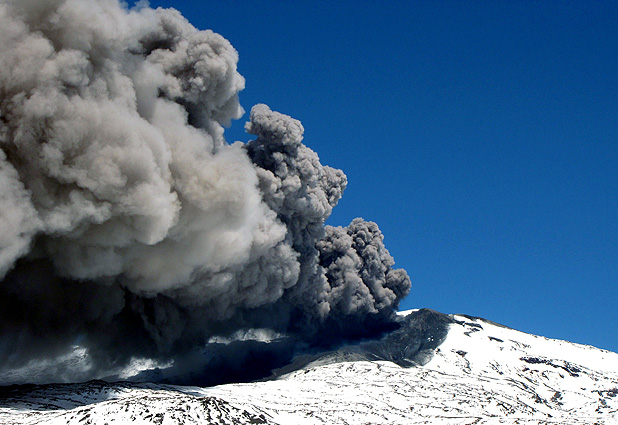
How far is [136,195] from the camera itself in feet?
132

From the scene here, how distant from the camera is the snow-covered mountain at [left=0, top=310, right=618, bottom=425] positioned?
37.1m

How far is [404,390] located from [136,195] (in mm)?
34286

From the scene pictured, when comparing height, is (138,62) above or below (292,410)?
above

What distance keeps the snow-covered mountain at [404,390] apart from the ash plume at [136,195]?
21.8ft

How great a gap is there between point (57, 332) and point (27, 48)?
21.1 m

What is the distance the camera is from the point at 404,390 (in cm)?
6197

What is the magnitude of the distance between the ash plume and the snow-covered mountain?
262 inches

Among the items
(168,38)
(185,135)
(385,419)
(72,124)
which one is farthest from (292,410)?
(168,38)

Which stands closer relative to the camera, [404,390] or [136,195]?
[136,195]

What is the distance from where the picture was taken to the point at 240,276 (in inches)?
2327

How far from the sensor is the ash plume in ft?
121

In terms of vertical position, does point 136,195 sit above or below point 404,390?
above

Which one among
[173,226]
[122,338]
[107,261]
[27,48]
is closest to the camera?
[27,48]

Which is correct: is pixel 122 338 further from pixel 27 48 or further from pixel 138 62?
pixel 27 48
